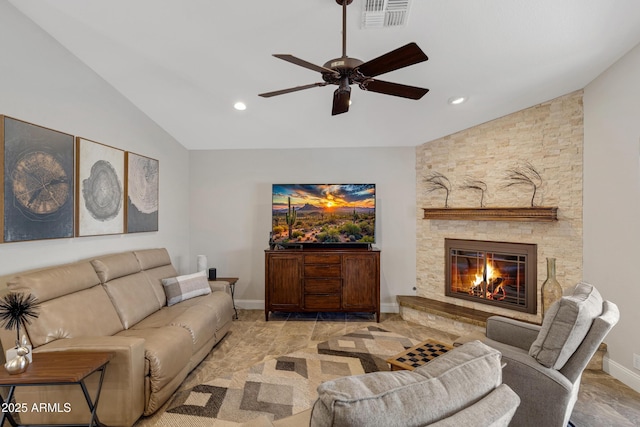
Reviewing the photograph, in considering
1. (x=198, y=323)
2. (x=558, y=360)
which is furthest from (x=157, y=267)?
(x=558, y=360)

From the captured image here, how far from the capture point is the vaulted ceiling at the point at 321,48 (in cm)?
214

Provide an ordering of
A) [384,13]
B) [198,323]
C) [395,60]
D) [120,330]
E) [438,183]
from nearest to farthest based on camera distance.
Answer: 1. [395,60]
2. [384,13]
3. [120,330]
4. [198,323]
5. [438,183]

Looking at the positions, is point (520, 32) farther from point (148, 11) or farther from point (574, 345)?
point (148, 11)

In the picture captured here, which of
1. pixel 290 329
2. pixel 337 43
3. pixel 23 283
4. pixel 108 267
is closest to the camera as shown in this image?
pixel 23 283

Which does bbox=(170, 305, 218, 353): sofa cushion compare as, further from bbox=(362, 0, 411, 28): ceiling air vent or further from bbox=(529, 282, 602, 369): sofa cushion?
bbox=(362, 0, 411, 28): ceiling air vent

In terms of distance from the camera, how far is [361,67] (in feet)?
6.22

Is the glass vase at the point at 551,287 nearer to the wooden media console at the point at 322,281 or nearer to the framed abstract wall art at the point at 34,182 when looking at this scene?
the wooden media console at the point at 322,281

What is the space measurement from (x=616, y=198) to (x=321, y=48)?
2972 millimetres

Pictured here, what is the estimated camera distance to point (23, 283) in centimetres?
208

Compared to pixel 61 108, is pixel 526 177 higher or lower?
lower

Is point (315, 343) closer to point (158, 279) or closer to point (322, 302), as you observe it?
point (322, 302)

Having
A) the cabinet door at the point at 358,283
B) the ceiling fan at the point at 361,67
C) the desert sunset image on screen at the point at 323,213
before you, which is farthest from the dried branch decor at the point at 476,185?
the ceiling fan at the point at 361,67

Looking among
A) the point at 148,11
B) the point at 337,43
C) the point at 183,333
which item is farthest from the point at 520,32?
the point at 183,333

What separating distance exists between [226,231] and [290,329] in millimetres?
1853
